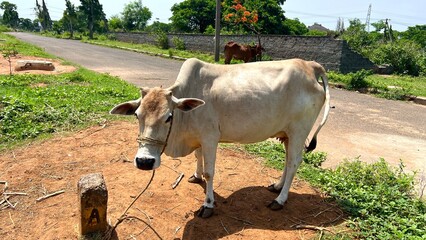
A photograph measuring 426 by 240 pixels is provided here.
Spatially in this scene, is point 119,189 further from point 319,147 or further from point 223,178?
point 319,147

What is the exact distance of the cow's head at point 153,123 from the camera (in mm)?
2916

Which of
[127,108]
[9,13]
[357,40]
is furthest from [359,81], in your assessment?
[9,13]

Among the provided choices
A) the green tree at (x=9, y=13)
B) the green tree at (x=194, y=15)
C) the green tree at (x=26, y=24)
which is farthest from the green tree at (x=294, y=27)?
the green tree at (x=26, y=24)

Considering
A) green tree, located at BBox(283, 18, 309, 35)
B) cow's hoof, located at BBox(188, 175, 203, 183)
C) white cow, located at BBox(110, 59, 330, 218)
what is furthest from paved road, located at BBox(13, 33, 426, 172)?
green tree, located at BBox(283, 18, 309, 35)

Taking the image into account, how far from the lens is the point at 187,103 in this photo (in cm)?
312

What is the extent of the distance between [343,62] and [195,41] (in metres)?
13.1

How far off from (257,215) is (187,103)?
1583mm

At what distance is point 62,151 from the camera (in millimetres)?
5051

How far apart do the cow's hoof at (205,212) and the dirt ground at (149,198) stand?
60mm

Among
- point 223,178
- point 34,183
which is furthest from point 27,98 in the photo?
point 223,178

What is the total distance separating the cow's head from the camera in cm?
292

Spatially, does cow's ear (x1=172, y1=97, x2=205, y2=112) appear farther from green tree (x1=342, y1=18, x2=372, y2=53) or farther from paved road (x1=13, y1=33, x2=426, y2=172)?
green tree (x1=342, y1=18, x2=372, y2=53)

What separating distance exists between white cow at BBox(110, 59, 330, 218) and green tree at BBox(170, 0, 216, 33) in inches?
1456

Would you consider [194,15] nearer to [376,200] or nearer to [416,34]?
[416,34]
